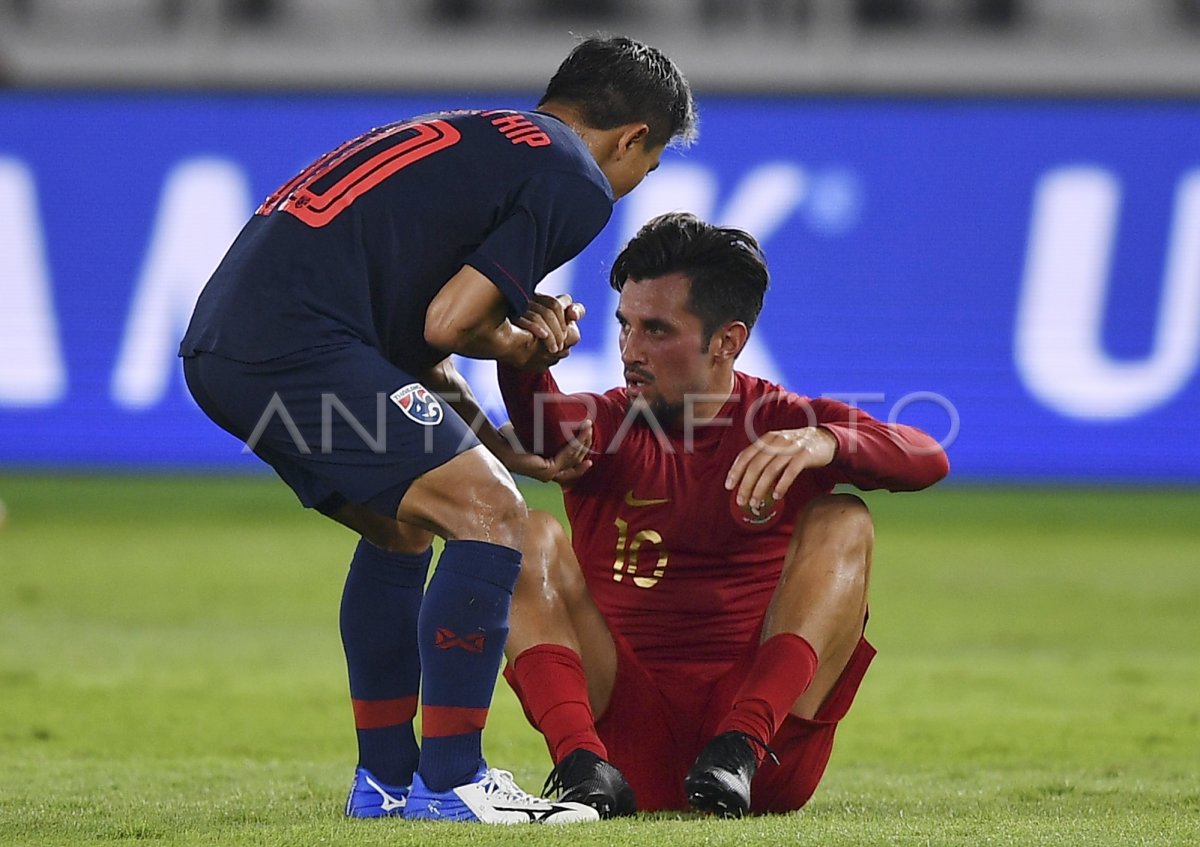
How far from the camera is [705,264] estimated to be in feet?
13.2

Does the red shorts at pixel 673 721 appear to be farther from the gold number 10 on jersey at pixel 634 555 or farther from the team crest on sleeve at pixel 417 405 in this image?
the team crest on sleeve at pixel 417 405

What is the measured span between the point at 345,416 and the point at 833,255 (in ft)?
28.3

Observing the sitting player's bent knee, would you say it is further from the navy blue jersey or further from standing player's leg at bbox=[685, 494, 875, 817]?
the navy blue jersey

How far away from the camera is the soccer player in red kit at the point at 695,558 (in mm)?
3668

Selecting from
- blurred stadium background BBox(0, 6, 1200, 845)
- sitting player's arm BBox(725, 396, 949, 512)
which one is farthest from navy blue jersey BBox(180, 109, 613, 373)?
blurred stadium background BBox(0, 6, 1200, 845)

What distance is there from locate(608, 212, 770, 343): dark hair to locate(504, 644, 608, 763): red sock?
79 cm

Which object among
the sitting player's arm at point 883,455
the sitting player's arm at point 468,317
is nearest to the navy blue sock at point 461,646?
the sitting player's arm at point 468,317

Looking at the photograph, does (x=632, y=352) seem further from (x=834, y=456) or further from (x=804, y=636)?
(x=804, y=636)

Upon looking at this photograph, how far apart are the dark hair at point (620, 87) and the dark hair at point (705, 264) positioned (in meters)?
0.22

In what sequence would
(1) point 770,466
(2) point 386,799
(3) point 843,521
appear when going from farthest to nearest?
(2) point 386,799
(3) point 843,521
(1) point 770,466

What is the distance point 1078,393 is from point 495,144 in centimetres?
849

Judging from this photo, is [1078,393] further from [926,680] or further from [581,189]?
[581,189]

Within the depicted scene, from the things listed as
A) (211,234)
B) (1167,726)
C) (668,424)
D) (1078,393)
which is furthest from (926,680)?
(211,234)

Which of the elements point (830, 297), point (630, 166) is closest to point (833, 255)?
point (830, 297)
